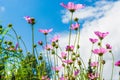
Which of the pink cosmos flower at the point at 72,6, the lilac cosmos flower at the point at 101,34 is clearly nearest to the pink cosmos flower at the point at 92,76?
the lilac cosmos flower at the point at 101,34

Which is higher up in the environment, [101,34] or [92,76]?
[101,34]

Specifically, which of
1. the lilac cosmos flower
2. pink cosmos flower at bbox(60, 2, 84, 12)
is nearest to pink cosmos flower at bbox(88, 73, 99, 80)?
the lilac cosmos flower

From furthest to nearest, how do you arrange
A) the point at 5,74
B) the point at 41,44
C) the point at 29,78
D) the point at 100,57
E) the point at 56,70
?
1. the point at 41,44
2. the point at 56,70
3. the point at 100,57
4. the point at 29,78
5. the point at 5,74

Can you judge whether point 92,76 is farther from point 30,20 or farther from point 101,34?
point 30,20

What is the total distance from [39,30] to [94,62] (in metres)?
0.83

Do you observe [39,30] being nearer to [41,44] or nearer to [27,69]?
[41,44]

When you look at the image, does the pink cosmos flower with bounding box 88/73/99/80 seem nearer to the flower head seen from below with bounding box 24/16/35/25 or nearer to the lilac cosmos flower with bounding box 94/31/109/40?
the lilac cosmos flower with bounding box 94/31/109/40

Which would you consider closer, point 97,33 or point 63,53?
point 97,33

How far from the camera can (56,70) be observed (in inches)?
201

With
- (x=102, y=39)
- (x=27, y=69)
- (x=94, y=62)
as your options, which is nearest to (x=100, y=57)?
(x=102, y=39)

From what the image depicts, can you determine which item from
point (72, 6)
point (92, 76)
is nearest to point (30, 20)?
point (72, 6)

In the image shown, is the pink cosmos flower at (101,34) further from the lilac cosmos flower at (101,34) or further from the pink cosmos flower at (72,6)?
the pink cosmos flower at (72,6)

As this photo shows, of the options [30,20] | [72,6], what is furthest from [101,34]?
[30,20]

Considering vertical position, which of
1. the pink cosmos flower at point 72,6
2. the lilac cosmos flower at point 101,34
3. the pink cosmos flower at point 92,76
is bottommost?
the pink cosmos flower at point 92,76
